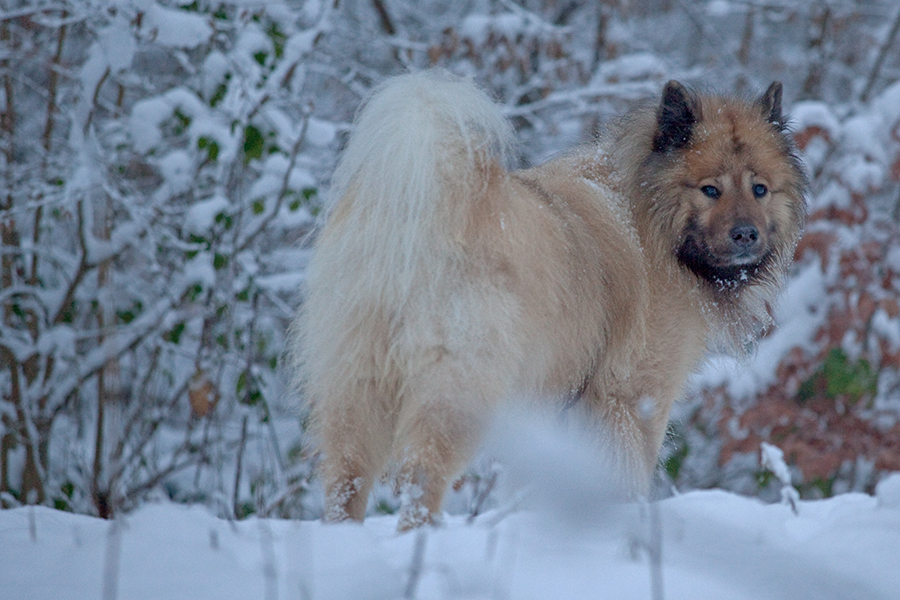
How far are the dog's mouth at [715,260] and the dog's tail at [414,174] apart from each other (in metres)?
1.15

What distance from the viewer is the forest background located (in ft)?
14.6

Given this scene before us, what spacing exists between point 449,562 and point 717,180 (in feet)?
7.42

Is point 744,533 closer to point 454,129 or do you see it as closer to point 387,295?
point 387,295

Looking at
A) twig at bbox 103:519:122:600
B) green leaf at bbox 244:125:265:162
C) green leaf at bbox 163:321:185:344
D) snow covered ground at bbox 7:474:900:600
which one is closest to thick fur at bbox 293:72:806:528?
snow covered ground at bbox 7:474:900:600

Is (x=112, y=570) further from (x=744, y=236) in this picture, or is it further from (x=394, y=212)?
(x=744, y=236)

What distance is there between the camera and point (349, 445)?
2574 mm

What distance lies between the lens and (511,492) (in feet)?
11.2

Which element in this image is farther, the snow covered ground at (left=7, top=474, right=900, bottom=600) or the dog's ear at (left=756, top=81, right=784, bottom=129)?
the dog's ear at (left=756, top=81, right=784, bottom=129)

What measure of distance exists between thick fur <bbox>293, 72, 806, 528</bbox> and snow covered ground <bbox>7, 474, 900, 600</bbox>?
1.51 ft

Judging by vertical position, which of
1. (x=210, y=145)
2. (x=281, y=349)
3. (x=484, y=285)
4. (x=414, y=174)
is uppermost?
(x=414, y=174)

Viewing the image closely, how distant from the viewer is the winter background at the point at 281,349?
1.76 m

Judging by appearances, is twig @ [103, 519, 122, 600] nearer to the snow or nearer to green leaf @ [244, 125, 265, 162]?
the snow

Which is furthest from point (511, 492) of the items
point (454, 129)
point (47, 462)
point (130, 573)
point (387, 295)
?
point (47, 462)

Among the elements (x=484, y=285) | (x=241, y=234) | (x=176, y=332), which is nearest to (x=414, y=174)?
(x=484, y=285)
